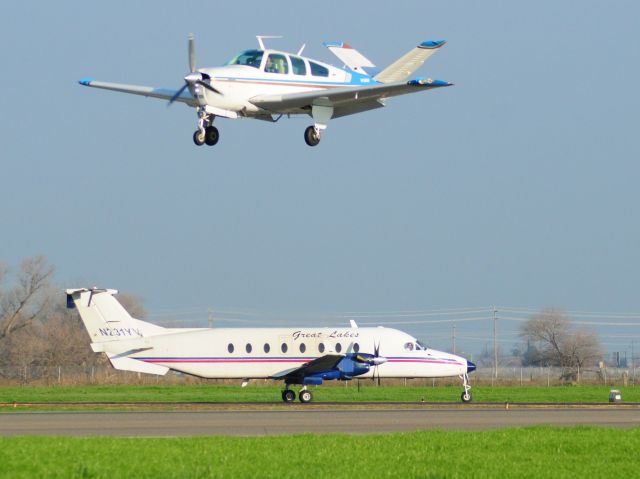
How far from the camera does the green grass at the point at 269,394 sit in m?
50.9

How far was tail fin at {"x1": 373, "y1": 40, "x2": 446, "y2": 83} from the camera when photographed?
37.5 meters

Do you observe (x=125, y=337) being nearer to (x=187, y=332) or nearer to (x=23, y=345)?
(x=187, y=332)

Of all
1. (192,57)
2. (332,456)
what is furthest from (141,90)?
(332,456)

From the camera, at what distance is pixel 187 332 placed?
4803cm

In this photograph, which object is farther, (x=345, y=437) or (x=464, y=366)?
(x=464, y=366)

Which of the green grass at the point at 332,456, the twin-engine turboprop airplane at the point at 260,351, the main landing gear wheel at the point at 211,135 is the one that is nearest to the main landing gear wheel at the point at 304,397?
the twin-engine turboprop airplane at the point at 260,351

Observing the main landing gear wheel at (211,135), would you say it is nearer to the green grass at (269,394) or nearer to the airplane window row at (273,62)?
the airplane window row at (273,62)

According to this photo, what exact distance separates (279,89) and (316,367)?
15.4 m

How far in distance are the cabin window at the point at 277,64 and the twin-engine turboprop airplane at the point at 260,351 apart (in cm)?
1503

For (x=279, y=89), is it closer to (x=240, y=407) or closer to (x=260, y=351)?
(x=240, y=407)

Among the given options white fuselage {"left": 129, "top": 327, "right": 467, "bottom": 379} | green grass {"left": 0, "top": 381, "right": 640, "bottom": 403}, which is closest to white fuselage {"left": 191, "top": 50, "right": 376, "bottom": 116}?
white fuselage {"left": 129, "top": 327, "right": 467, "bottom": 379}

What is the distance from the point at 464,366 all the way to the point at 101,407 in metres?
16.2

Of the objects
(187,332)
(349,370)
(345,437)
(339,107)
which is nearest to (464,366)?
(349,370)

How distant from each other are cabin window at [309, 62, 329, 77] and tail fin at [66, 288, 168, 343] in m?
15.8
